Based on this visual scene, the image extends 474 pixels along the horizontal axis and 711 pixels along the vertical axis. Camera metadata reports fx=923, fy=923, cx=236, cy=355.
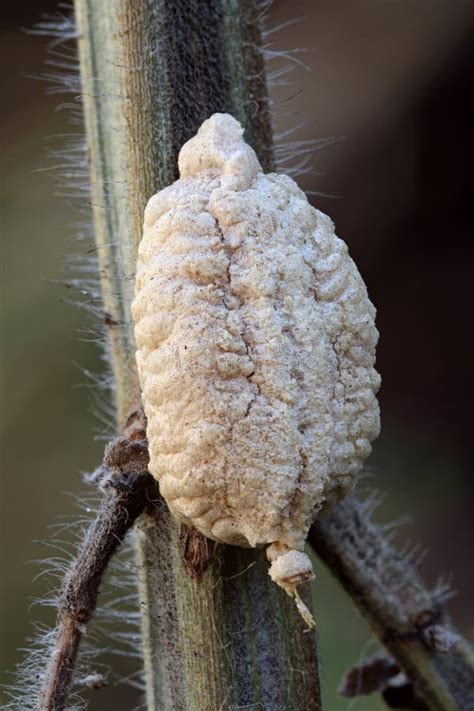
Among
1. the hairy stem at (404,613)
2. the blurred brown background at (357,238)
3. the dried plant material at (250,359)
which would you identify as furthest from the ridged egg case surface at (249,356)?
the blurred brown background at (357,238)

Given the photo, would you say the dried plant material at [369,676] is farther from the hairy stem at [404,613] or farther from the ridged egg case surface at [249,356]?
the ridged egg case surface at [249,356]

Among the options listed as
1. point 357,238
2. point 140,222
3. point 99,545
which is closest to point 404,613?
point 99,545

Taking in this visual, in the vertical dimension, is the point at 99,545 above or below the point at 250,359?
below

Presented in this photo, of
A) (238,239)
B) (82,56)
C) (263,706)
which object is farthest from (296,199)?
(263,706)

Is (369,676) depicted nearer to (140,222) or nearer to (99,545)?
(99,545)

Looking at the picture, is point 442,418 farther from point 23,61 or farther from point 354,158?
point 23,61

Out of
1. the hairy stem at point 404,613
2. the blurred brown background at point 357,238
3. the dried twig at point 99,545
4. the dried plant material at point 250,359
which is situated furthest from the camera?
the blurred brown background at point 357,238
